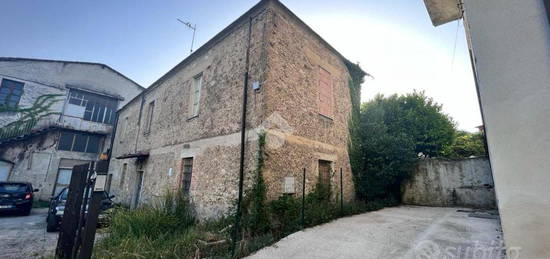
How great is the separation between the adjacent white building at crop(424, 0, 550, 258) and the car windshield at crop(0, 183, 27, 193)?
1521cm

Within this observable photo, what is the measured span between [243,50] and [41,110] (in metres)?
16.9

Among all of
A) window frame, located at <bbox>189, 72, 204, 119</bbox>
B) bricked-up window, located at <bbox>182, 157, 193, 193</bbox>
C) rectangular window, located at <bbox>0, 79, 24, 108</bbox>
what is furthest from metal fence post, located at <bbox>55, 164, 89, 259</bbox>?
rectangular window, located at <bbox>0, 79, 24, 108</bbox>

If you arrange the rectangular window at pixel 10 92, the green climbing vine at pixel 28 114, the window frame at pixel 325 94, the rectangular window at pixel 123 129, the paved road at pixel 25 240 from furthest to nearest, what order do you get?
the rectangular window at pixel 123 129 → the rectangular window at pixel 10 92 → the green climbing vine at pixel 28 114 → the window frame at pixel 325 94 → the paved road at pixel 25 240

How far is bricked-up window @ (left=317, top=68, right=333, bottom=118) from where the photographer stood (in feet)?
26.9

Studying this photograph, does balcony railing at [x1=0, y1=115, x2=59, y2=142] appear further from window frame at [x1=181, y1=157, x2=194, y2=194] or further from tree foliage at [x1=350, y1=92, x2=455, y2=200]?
tree foliage at [x1=350, y1=92, x2=455, y2=200]

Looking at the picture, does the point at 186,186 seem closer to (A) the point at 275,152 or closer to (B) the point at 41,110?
(A) the point at 275,152

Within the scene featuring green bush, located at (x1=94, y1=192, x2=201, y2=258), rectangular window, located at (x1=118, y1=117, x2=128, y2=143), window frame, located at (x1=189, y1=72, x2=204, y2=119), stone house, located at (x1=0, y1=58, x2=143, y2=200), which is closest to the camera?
green bush, located at (x1=94, y1=192, x2=201, y2=258)

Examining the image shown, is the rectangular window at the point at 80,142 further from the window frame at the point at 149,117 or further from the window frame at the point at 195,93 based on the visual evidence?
the window frame at the point at 195,93

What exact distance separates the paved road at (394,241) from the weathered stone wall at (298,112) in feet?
5.44

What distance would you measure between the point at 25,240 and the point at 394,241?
364 inches

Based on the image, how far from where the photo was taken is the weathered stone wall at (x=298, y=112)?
6102mm

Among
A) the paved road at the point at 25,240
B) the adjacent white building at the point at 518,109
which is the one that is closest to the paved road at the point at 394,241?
the adjacent white building at the point at 518,109

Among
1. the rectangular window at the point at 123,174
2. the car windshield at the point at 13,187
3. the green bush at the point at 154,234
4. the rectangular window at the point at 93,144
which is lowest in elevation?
the green bush at the point at 154,234

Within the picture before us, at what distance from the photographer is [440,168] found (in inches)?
399
